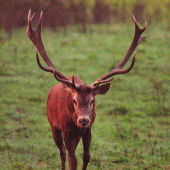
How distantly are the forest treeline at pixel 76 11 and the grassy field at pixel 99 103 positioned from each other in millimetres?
1682

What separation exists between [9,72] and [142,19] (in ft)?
36.0

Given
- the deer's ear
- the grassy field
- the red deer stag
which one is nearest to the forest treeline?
the grassy field

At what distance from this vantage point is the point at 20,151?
21.8 feet

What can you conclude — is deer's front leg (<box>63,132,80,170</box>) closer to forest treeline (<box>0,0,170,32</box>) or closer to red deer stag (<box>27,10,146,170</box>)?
red deer stag (<box>27,10,146,170</box>)

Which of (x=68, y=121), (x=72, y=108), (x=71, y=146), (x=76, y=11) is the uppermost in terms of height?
(x=76, y=11)

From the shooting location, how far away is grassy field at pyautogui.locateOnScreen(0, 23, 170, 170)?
6348mm

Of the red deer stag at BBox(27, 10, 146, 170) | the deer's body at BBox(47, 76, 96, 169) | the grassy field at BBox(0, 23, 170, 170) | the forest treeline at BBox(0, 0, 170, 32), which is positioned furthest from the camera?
the forest treeline at BBox(0, 0, 170, 32)

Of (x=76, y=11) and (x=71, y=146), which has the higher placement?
(x=76, y=11)

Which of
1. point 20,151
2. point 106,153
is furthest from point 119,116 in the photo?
point 20,151

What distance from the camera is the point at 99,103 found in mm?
9562

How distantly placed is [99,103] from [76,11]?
36.1ft

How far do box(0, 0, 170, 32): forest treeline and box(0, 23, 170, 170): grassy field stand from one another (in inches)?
66.2

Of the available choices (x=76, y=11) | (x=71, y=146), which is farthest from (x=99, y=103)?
(x=76, y=11)

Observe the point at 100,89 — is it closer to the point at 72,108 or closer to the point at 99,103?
the point at 72,108
